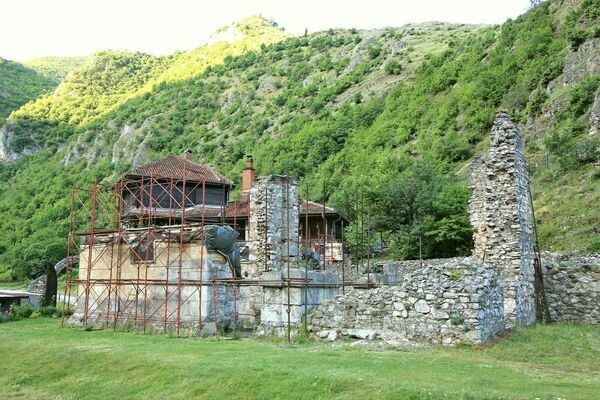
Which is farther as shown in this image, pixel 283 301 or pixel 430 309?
pixel 283 301

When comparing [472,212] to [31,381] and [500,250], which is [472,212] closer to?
[500,250]

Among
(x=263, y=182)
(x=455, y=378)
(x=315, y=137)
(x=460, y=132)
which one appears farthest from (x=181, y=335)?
(x=315, y=137)

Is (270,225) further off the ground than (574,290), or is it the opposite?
(270,225)

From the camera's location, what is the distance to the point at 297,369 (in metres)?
10.9

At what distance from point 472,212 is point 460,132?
41.5 meters

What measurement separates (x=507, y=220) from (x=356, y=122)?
66.5m

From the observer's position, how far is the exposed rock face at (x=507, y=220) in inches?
675

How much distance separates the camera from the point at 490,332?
553 inches

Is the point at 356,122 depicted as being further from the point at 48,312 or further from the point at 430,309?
the point at 430,309

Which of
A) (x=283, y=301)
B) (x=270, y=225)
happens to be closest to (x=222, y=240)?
(x=270, y=225)

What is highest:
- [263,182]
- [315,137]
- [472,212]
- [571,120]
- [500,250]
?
[315,137]

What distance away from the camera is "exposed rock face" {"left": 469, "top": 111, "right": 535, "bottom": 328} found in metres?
17.2

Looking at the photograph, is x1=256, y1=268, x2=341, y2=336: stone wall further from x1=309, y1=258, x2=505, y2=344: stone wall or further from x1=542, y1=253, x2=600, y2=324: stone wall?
x1=542, y1=253, x2=600, y2=324: stone wall

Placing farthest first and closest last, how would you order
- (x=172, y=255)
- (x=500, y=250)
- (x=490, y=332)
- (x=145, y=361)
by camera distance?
(x=172, y=255)
(x=500, y=250)
(x=490, y=332)
(x=145, y=361)
